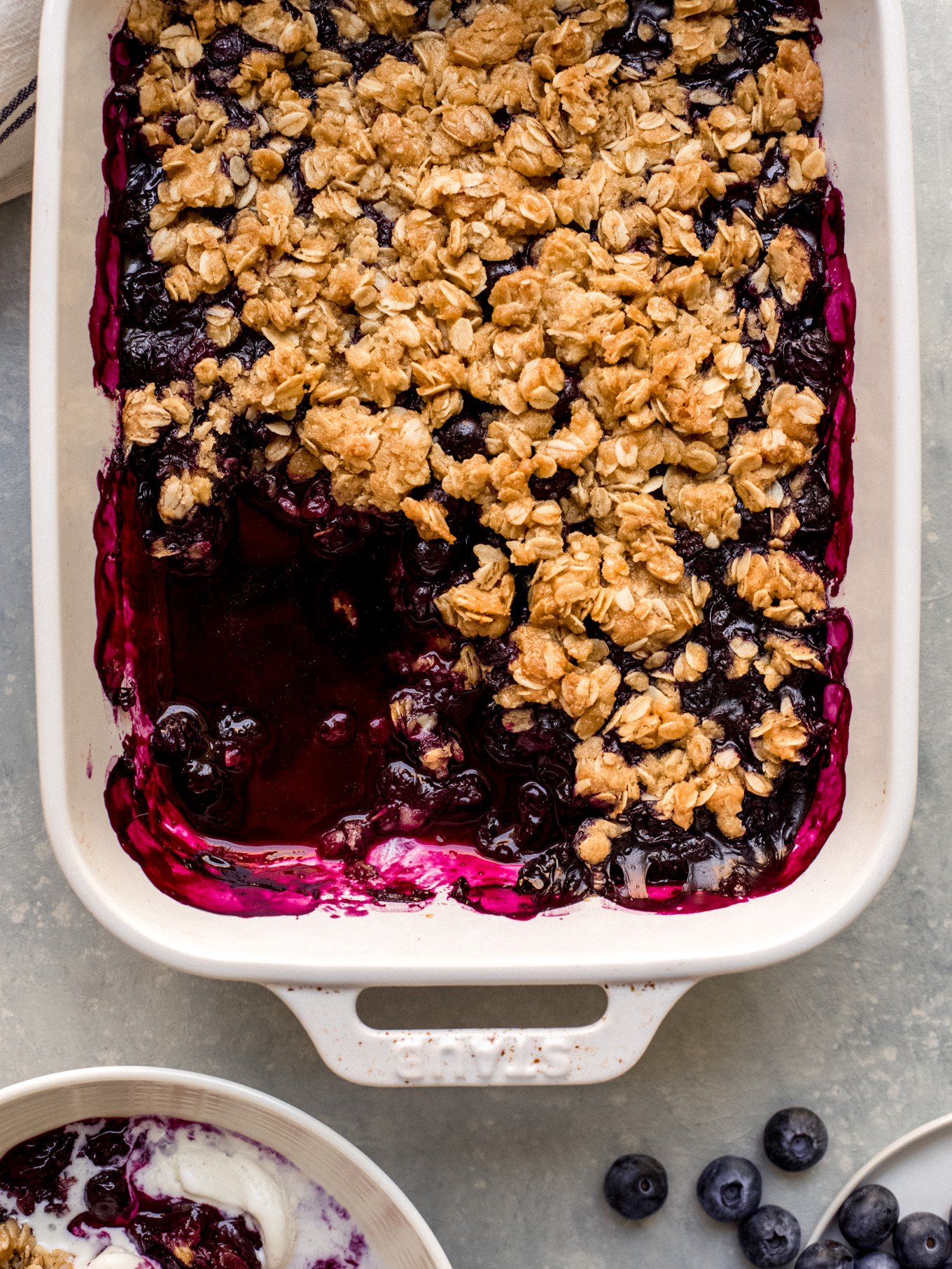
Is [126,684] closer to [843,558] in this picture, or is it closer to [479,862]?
[479,862]

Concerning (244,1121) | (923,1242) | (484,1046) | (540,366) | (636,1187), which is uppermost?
(540,366)

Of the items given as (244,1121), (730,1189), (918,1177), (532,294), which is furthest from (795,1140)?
(532,294)

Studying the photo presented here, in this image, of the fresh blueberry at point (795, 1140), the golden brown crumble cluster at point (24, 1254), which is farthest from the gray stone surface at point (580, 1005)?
the golden brown crumble cluster at point (24, 1254)

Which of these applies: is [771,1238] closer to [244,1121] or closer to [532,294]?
[244,1121]

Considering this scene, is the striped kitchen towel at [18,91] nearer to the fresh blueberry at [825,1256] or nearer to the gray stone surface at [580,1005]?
the gray stone surface at [580,1005]

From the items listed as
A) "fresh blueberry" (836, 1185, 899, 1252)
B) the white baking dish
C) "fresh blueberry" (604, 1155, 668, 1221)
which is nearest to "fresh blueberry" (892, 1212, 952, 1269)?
"fresh blueberry" (836, 1185, 899, 1252)

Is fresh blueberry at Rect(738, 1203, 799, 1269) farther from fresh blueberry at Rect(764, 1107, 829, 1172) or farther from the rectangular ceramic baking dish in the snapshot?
the rectangular ceramic baking dish
